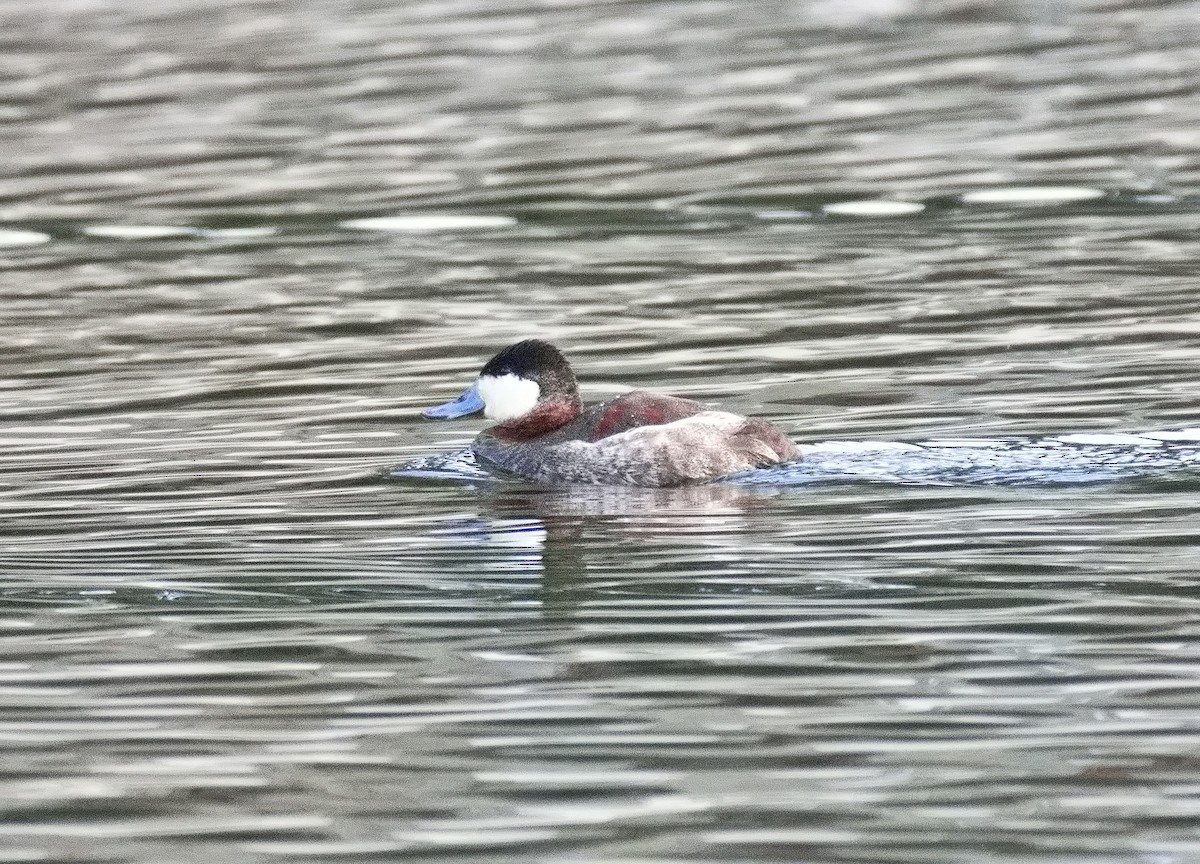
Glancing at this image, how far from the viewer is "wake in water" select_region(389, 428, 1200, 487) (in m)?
9.70

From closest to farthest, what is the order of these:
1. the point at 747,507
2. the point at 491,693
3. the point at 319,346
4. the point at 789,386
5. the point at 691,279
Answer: the point at 491,693
the point at 747,507
the point at 789,386
the point at 319,346
the point at 691,279

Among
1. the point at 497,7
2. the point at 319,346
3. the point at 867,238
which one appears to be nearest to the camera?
the point at 319,346

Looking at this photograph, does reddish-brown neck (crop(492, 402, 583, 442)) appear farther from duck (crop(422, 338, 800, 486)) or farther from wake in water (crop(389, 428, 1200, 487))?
wake in water (crop(389, 428, 1200, 487))

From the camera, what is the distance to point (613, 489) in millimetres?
10367

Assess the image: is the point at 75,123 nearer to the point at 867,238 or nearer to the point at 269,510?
the point at 867,238

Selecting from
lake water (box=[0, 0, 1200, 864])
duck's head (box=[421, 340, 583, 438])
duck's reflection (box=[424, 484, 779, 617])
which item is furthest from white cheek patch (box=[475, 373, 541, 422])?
duck's reflection (box=[424, 484, 779, 617])

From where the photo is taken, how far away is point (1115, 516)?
352 inches

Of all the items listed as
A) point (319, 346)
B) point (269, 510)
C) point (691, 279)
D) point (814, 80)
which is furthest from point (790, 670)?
point (814, 80)

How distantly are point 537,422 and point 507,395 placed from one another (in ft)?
0.55

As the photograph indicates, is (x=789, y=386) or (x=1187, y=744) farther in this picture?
(x=789, y=386)

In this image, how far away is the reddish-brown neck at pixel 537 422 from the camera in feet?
36.1

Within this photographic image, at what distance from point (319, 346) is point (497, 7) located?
14.8m

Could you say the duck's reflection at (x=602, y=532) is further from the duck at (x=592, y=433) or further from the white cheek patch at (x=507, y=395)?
the white cheek patch at (x=507, y=395)

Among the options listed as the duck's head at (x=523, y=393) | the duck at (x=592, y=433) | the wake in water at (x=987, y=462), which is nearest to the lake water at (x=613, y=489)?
the wake in water at (x=987, y=462)
